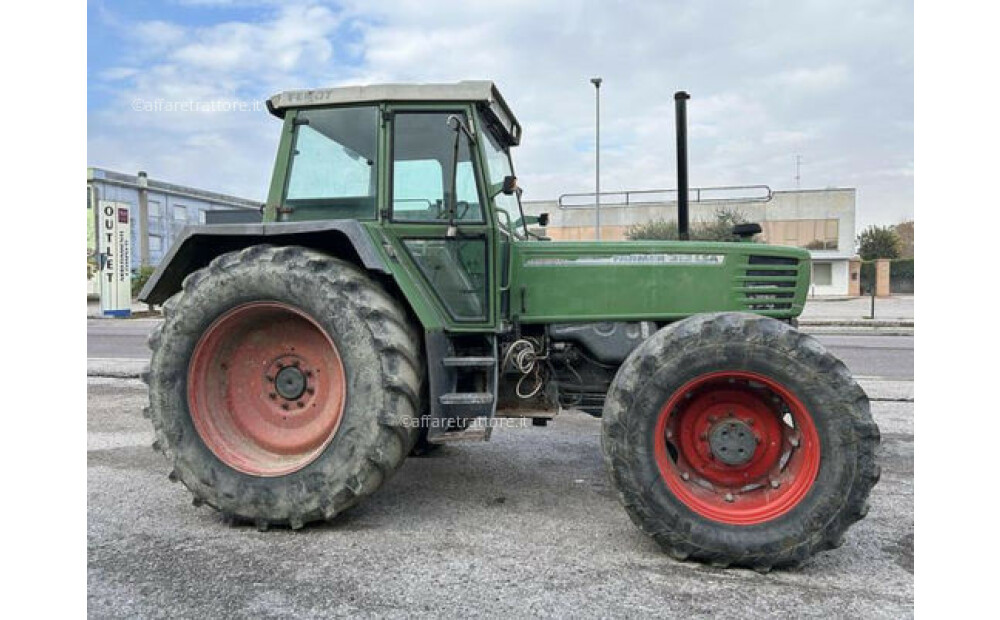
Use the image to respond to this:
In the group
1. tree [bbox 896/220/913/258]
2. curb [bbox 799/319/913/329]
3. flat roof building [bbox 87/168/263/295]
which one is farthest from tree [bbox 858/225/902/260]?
flat roof building [bbox 87/168/263/295]

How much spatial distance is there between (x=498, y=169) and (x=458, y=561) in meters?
2.50

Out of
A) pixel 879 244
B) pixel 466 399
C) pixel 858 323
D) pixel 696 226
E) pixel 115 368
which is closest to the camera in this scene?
pixel 466 399

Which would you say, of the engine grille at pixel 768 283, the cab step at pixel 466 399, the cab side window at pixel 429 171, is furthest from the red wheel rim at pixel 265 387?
the engine grille at pixel 768 283

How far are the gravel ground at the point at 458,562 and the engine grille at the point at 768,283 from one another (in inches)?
54.8

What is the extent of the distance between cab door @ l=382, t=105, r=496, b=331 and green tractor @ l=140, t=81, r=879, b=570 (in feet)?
0.04

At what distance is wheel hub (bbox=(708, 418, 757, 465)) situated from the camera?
334 centimetres

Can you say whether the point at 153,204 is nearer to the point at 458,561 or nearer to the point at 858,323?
the point at 858,323

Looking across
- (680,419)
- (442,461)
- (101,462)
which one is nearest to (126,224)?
(101,462)

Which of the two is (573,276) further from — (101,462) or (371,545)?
(101,462)

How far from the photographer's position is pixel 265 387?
390 cm

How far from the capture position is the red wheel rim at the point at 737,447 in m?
3.21

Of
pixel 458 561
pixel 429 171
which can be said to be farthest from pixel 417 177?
pixel 458 561

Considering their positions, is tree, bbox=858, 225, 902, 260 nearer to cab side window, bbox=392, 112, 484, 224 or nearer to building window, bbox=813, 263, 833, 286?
building window, bbox=813, 263, 833, 286

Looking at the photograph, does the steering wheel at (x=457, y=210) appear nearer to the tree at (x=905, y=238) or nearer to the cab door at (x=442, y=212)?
the cab door at (x=442, y=212)
